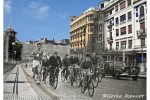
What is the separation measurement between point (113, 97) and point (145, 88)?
39 cm

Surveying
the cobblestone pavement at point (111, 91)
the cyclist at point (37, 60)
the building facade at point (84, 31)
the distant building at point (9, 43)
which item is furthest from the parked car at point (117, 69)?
the distant building at point (9, 43)

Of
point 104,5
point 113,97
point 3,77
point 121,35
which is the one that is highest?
point 104,5

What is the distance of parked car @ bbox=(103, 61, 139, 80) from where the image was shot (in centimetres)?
428

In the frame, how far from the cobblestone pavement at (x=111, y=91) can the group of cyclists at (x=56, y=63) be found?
6.0 inches

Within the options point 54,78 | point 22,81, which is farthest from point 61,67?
point 22,81

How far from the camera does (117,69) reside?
14.3ft

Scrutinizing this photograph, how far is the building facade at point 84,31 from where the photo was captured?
4.30 m

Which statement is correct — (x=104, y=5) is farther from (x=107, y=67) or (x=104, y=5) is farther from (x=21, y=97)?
(x=21, y=97)

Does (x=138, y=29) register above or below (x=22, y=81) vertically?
above

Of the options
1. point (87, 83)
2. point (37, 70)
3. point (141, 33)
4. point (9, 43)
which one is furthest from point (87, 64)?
point (9, 43)

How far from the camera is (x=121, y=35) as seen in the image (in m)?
4.29

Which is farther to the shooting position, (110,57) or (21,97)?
(110,57)

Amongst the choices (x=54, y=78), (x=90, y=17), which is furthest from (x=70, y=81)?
(x=90, y=17)

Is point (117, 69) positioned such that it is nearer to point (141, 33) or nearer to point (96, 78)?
point (96, 78)
